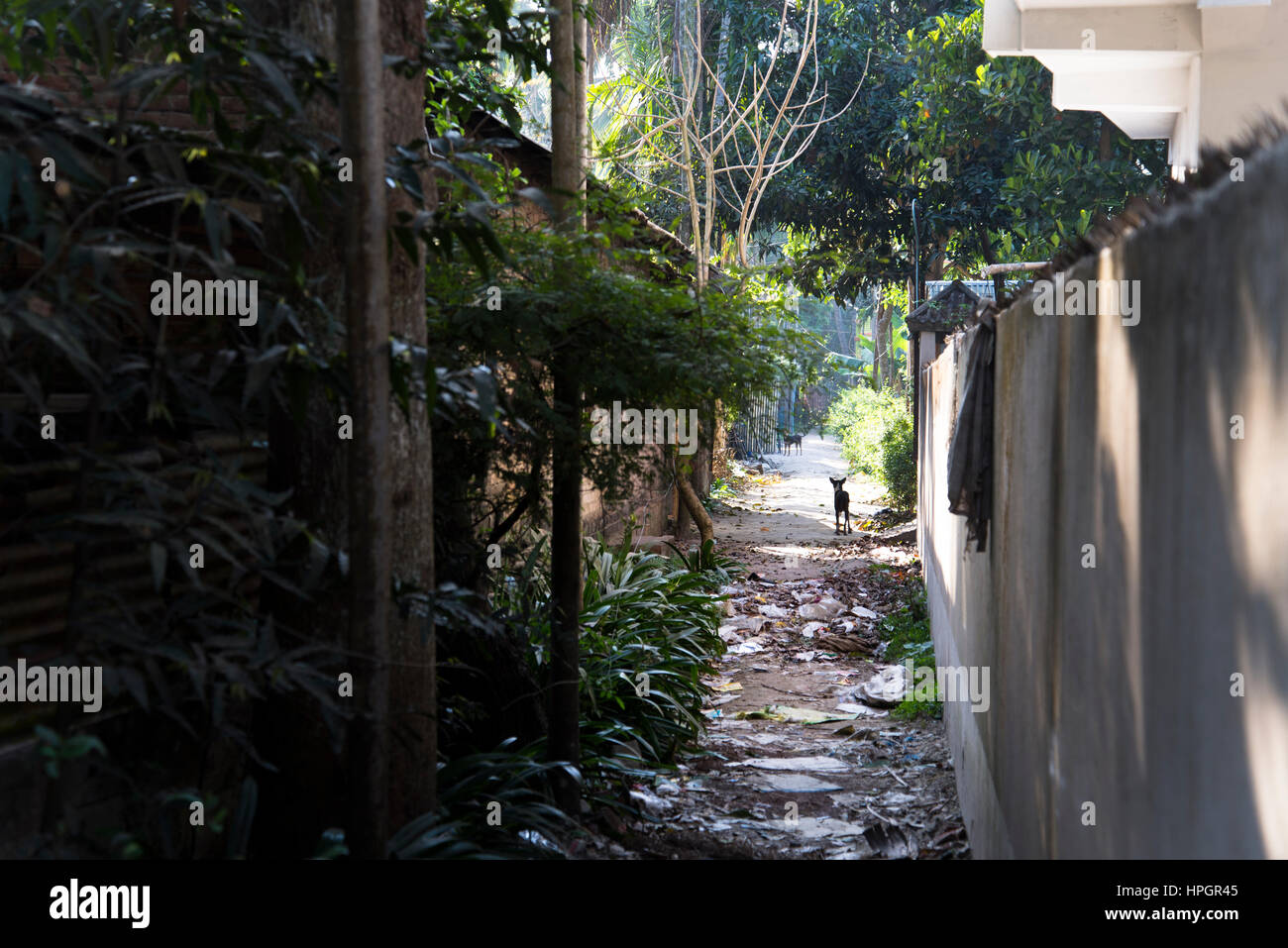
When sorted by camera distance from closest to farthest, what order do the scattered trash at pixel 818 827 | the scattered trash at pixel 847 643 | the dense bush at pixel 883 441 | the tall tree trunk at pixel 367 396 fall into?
1. the tall tree trunk at pixel 367 396
2. the scattered trash at pixel 818 827
3. the scattered trash at pixel 847 643
4. the dense bush at pixel 883 441

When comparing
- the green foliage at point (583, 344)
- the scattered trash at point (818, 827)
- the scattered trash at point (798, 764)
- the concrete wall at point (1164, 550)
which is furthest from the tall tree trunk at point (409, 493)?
the scattered trash at point (798, 764)

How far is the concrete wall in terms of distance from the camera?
1638 millimetres

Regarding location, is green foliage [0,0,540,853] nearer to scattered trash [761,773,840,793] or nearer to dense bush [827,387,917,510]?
scattered trash [761,773,840,793]

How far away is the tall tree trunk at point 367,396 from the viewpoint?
2770 mm

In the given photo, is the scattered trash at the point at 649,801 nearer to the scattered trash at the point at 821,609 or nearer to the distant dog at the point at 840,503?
the scattered trash at the point at 821,609

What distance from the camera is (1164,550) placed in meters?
2.15

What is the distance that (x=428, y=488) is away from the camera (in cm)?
373

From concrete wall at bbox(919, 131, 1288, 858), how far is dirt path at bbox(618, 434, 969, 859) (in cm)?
179

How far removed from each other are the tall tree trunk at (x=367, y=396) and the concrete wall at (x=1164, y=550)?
5.69 feet

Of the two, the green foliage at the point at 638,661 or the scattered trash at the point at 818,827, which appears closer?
the scattered trash at the point at 818,827

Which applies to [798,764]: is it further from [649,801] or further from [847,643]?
[847,643]

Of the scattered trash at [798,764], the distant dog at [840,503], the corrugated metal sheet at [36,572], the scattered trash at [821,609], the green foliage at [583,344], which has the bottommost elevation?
the scattered trash at [798,764]
